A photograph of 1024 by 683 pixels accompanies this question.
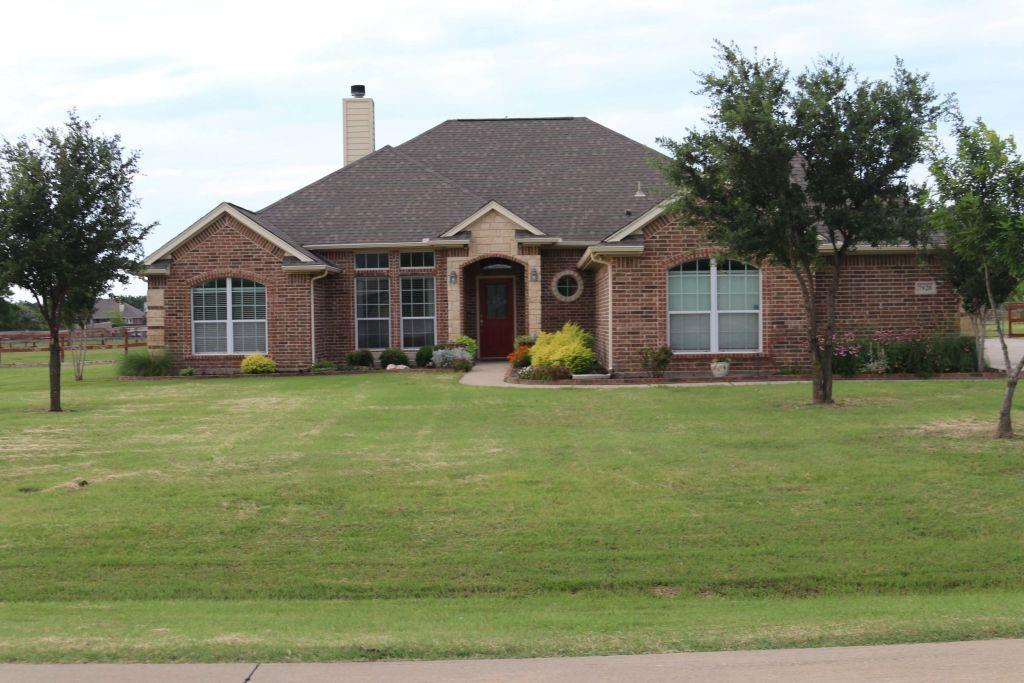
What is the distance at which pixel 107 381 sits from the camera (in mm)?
25375

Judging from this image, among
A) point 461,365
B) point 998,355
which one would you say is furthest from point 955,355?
point 461,365

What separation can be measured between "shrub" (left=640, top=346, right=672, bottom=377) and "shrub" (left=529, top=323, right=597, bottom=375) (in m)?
1.27

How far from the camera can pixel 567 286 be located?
88.0 ft

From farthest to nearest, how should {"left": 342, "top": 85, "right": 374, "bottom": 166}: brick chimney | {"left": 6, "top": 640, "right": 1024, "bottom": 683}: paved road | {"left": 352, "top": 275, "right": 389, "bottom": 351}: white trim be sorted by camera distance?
{"left": 342, "top": 85, "right": 374, "bottom": 166}: brick chimney → {"left": 352, "top": 275, "right": 389, "bottom": 351}: white trim → {"left": 6, "top": 640, "right": 1024, "bottom": 683}: paved road

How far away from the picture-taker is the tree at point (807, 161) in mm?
14953

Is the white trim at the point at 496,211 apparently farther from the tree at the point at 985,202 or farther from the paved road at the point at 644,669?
the paved road at the point at 644,669

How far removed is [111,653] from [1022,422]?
12.3 metres

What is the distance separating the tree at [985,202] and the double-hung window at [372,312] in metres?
17.5

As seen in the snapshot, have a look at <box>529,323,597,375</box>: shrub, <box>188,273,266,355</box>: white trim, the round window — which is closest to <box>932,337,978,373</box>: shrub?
<box>529,323,597,375</box>: shrub

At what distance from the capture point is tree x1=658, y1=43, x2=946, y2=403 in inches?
589

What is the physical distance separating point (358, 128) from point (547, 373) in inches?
615

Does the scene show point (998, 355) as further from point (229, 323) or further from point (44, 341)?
point (44, 341)

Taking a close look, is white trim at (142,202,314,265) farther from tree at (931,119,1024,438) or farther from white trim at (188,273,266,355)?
tree at (931,119,1024,438)

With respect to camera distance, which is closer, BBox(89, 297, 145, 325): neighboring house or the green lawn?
the green lawn
